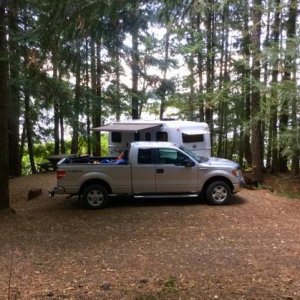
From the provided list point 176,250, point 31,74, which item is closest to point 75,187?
point 31,74

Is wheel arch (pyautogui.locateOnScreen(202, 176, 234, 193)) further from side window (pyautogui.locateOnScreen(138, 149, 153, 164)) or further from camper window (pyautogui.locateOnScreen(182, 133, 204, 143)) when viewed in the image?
camper window (pyautogui.locateOnScreen(182, 133, 204, 143))

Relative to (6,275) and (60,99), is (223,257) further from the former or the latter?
(60,99)

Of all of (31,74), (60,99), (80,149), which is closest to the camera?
(31,74)

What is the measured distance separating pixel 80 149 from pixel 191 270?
22673mm

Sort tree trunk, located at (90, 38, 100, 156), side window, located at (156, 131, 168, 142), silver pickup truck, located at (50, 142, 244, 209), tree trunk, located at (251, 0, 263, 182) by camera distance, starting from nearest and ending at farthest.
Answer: silver pickup truck, located at (50, 142, 244, 209) → tree trunk, located at (251, 0, 263, 182) → side window, located at (156, 131, 168, 142) → tree trunk, located at (90, 38, 100, 156)

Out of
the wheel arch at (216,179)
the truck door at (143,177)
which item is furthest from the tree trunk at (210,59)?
the truck door at (143,177)

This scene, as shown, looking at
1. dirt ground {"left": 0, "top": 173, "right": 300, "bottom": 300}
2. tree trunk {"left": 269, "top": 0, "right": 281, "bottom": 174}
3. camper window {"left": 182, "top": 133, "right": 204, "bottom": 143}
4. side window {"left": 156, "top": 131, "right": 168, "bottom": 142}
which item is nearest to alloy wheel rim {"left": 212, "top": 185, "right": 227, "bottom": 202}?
dirt ground {"left": 0, "top": 173, "right": 300, "bottom": 300}

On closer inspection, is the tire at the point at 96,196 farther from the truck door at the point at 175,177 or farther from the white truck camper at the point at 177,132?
the white truck camper at the point at 177,132

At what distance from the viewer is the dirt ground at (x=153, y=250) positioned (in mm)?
5113

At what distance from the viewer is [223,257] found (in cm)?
639

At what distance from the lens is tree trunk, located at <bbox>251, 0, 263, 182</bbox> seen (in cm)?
1308

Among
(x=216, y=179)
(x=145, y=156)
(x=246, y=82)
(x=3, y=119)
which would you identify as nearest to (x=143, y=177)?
(x=145, y=156)

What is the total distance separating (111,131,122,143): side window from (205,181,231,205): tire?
317 inches

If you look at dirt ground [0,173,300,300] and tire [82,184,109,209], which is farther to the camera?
tire [82,184,109,209]
